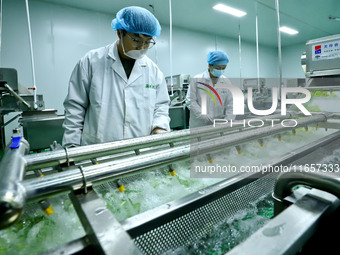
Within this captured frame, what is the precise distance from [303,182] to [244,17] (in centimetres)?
737

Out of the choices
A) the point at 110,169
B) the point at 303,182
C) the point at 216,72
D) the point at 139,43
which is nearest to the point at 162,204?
the point at 110,169

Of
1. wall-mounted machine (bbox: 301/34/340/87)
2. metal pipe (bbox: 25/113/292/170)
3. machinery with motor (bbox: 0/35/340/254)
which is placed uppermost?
wall-mounted machine (bbox: 301/34/340/87)

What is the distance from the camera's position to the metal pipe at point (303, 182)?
601 mm

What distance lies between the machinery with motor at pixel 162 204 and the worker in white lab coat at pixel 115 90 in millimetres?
581

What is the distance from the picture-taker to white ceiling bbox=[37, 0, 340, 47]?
554cm

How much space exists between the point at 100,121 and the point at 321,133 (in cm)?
207

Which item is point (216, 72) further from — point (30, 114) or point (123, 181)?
point (30, 114)

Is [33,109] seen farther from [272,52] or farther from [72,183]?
[272,52]

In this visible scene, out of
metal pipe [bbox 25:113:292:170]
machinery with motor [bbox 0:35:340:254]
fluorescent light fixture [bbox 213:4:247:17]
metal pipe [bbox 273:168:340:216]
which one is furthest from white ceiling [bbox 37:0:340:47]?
metal pipe [bbox 273:168:340:216]

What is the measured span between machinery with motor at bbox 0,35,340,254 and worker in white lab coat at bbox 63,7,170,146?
1.91 feet

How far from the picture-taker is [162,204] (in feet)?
2.74

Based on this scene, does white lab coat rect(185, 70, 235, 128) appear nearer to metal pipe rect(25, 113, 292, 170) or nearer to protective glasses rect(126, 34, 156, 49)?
protective glasses rect(126, 34, 156, 49)

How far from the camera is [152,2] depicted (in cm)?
543

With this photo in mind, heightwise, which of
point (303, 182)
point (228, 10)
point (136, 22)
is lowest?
point (303, 182)
